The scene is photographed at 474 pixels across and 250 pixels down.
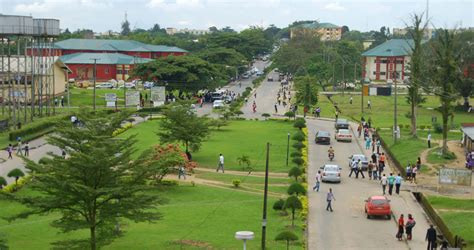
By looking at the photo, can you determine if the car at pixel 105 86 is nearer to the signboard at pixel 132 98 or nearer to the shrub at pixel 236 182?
the signboard at pixel 132 98

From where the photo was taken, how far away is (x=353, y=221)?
124 feet

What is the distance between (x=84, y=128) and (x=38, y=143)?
114ft

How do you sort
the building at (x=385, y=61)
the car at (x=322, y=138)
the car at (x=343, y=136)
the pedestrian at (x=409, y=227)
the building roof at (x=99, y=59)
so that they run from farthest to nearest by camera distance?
1. the building at (x=385, y=61)
2. the building roof at (x=99, y=59)
3. the car at (x=343, y=136)
4. the car at (x=322, y=138)
5. the pedestrian at (x=409, y=227)

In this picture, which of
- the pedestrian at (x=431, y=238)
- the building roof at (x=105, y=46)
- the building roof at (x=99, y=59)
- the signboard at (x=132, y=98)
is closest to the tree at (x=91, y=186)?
the pedestrian at (x=431, y=238)

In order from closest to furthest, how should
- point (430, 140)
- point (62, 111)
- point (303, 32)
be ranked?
point (430, 140) < point (62, 111) < point (303, 32)

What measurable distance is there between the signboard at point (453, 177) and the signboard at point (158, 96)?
54.0 meters

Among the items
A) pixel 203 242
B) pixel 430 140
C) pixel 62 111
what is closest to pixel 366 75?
pixel 62 111

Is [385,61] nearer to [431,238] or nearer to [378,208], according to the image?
[378,208]

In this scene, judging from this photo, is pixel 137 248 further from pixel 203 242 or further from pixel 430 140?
pixel 430 140

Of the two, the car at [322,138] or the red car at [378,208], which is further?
the car at [322,138]

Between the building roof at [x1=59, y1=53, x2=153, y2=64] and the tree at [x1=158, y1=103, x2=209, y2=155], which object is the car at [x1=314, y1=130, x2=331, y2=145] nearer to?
the tree at [x1=158, y1=103, x2=209, y2=155]

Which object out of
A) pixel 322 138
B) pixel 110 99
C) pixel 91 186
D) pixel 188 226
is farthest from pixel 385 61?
pixel 91 186

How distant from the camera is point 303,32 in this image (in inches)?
6663

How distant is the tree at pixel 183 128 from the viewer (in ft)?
175
